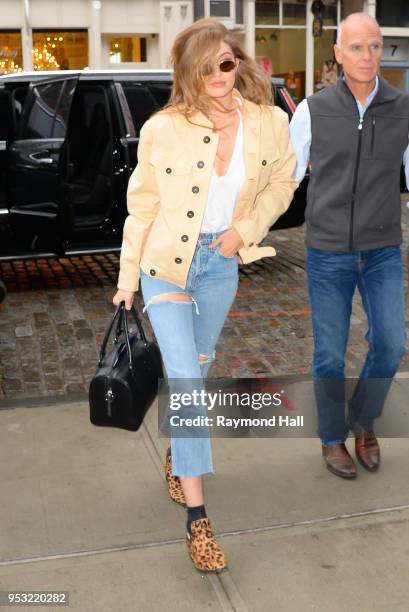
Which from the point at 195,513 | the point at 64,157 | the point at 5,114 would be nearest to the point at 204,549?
the point at 195,513

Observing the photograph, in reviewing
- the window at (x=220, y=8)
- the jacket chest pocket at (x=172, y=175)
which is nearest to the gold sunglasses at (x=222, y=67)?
the jacket chest pocket at (x=172, y=175)

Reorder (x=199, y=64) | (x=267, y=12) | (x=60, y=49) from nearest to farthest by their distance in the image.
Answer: (x=199, y=64)
(x=60, y=49)
(x=267, y=12)

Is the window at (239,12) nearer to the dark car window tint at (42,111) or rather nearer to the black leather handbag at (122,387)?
the dark car window tint at (42,111)

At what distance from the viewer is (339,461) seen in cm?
409

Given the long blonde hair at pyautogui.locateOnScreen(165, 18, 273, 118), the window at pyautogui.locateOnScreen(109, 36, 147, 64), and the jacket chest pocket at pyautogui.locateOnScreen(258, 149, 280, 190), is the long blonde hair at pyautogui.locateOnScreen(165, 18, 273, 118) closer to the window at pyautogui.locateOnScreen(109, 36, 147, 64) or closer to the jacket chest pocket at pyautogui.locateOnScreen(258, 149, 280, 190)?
the jacket chest pocket at pyautogui.locateOnScreen(258, 149, 280, 190)

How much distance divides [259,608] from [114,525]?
0.83 metres

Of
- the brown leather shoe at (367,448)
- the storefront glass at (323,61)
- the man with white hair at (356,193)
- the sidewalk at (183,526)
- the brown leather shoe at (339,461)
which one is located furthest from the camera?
the storefront glass at (323,61)

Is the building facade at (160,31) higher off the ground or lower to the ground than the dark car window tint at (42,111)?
higher

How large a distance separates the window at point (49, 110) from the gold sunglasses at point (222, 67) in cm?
448

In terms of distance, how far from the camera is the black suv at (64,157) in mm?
7555

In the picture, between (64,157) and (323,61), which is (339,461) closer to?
(64,157)

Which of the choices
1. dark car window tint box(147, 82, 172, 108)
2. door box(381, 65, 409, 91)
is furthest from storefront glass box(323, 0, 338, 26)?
dark car window tint box(147, 82, 172, 108)

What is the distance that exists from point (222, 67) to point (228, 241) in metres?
0.66

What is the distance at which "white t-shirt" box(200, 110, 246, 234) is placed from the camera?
337 cm
